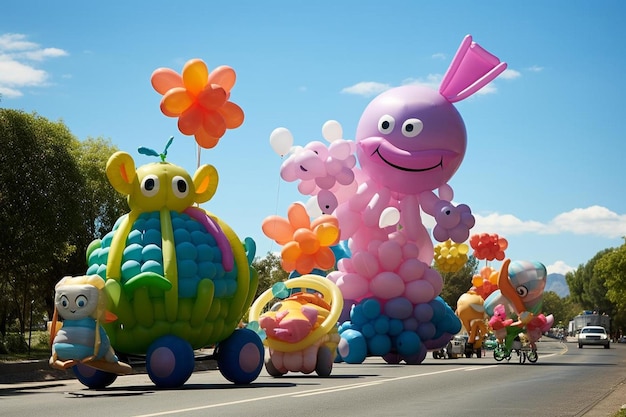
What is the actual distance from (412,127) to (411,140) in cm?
43

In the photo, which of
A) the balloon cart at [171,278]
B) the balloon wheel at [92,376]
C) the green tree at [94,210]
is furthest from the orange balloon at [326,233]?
the green tree at [94,210]

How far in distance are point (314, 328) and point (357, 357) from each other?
31.0ft

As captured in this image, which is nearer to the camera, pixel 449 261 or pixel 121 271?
pixel 121 271

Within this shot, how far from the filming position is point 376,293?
32.1 metres

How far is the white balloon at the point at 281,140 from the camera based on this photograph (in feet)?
103

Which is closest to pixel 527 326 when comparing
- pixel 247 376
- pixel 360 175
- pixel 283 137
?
pixel 360 175

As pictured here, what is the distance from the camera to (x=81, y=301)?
1747 centimetres

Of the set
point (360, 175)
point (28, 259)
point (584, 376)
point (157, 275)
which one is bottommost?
point (584, 376)

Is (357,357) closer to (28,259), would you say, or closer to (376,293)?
(376,293)

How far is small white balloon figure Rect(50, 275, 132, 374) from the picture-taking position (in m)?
17.4

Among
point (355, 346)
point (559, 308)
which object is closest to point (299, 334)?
point (355, 346)

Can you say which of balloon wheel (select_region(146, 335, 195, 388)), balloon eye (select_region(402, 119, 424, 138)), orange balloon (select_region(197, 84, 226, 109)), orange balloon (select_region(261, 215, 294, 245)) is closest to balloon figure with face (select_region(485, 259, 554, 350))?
balloon eye (select_region(402, 119, 424, 138))

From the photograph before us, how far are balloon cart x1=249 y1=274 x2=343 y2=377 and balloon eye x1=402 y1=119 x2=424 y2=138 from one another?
844 centimetres

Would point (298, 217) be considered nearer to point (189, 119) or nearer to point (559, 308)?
point (189, 119)
